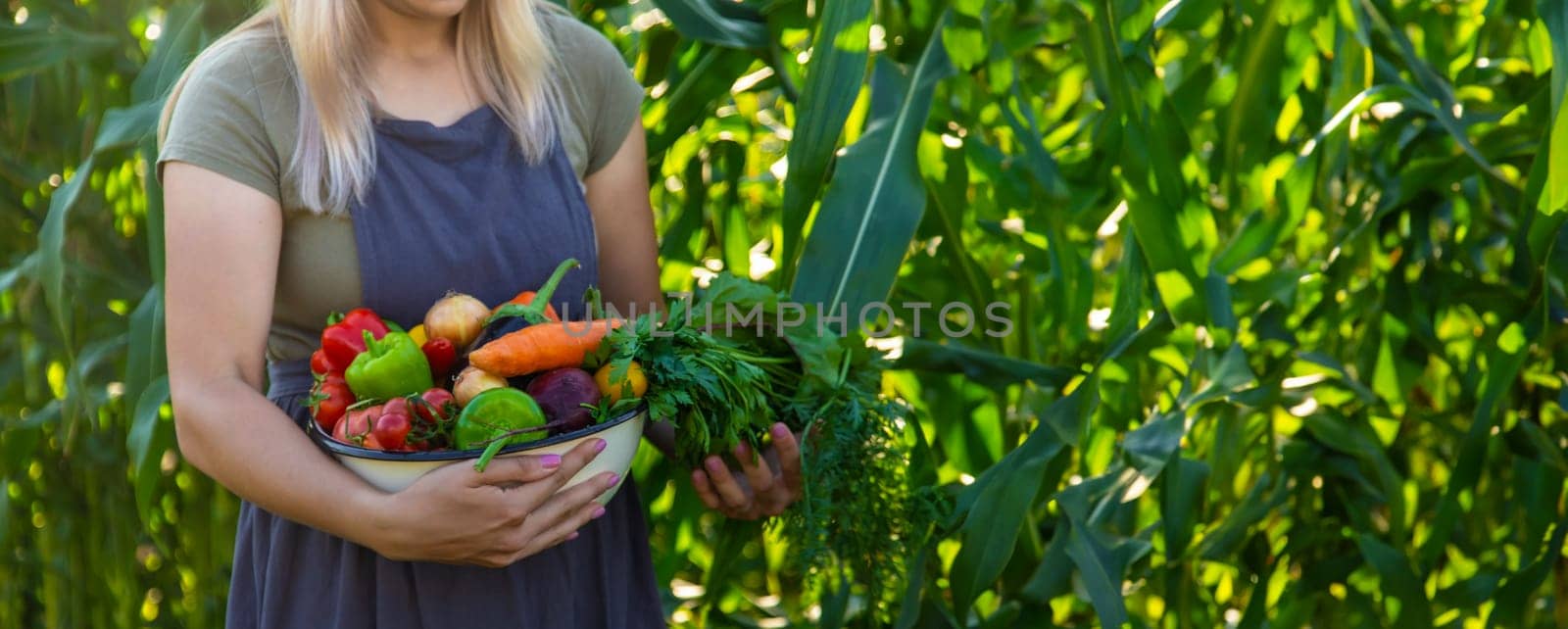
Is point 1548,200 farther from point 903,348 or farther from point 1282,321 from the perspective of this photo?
point 903,348

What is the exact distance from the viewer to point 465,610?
3.14ft

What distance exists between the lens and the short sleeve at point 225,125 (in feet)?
2.81

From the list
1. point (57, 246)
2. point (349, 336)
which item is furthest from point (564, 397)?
point (57, 246)

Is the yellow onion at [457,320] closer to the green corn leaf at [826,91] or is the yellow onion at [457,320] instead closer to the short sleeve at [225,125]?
the short sleeve at [225,125]

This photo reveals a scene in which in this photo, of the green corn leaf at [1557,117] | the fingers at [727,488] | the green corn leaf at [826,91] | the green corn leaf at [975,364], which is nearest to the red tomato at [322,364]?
the fingers at [727,488]

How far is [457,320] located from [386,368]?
0.08m

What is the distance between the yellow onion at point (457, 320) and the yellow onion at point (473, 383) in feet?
0.16

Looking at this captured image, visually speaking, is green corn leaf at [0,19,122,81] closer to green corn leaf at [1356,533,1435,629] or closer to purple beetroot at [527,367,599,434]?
purple beetroot at [527,367,599,434]

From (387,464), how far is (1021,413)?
2.50 feet

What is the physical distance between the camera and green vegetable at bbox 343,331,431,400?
0.81 metres

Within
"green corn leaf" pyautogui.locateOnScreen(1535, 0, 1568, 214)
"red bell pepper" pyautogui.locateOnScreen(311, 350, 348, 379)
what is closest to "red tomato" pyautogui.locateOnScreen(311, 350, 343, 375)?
"red bell pepper" pyautogui.locateOnScreen(311, 350, 348, 379)

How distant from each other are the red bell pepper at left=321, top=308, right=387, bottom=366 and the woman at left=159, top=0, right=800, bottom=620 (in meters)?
0.06

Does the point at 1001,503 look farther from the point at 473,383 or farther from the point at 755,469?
the point at 473,383

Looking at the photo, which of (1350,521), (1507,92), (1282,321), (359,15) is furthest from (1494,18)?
(359,15)
